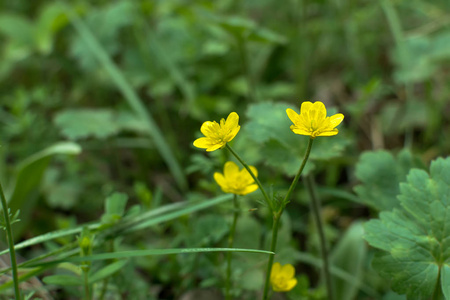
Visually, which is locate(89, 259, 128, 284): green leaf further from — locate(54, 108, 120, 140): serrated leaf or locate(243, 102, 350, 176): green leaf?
locate(54, 108, 120, 140): serrated leaf

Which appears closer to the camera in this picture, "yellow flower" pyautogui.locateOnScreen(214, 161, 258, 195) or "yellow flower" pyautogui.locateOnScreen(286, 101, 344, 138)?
"yellow flower" pyautogui.locateOnScreen(286, 101, 344, 138)

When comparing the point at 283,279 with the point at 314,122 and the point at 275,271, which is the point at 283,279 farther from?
the point at 314,122

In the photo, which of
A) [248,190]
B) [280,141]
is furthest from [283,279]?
[280,141]

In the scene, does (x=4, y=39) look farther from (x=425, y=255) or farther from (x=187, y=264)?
(x=425, y=255)

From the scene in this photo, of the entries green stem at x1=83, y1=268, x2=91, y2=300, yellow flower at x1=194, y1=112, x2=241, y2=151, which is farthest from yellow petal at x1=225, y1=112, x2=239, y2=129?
green stem at x1=83, y1=268, x2=91, y2=300

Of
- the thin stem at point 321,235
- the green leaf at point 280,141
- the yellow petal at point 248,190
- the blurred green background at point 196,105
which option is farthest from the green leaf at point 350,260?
the yellow petal at point 248,190
